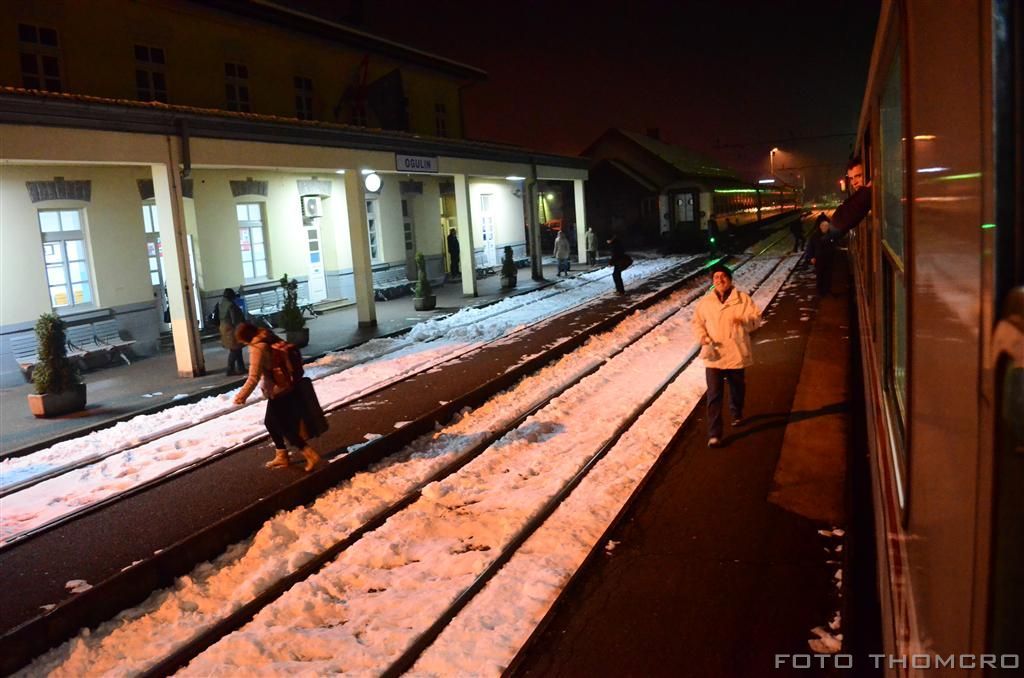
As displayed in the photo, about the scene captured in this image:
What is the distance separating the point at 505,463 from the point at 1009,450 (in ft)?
22.8

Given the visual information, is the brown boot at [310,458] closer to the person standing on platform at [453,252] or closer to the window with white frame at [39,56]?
the window with white frame at [39,56]

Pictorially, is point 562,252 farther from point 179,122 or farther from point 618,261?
point 179,122

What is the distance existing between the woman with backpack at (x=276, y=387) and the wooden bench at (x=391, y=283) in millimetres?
15429

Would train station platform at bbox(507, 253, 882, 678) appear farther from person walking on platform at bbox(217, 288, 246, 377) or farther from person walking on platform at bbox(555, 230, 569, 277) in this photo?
person walking on platform at bbox(555, 230, 569, 277)

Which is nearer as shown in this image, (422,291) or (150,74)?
(150,74)

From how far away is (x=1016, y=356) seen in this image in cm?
102

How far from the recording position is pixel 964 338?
1.31 m

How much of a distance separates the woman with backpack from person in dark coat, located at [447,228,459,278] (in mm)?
20466

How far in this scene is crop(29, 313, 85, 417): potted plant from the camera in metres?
10.8

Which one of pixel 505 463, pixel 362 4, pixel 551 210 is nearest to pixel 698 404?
pixel 505 463

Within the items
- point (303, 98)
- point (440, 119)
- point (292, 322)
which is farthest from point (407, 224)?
point (292, 322)

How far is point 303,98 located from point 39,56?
813 cm

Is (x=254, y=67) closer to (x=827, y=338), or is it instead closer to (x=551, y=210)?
(x=827, y=338)

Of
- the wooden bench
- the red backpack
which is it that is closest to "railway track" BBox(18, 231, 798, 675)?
the red backpack
